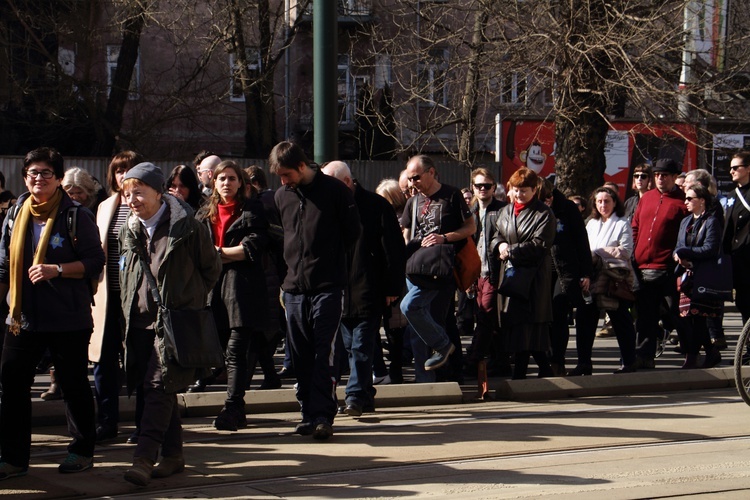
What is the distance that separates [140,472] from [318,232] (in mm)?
2079

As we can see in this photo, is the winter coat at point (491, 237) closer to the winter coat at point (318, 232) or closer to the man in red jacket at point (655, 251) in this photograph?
the man in red jacket at point (655, 251)

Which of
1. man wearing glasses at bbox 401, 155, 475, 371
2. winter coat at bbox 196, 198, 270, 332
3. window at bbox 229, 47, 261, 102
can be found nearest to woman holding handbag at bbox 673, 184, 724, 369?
man wearing glasses at bbox 401, 155, 475, 371

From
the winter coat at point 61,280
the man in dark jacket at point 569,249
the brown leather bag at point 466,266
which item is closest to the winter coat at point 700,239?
the man in dark jacket at point 569,249

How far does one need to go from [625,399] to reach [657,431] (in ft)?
5.22

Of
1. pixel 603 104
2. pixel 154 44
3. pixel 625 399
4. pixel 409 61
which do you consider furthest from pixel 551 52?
pixel 154 44

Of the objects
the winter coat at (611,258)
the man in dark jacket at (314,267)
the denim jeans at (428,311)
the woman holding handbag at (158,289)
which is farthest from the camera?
the winter coat at (611,258)

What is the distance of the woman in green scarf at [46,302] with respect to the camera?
6547mm

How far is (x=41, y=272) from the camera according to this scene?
6.48m

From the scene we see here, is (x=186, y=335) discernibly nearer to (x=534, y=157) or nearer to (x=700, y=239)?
(x=700, y=239)

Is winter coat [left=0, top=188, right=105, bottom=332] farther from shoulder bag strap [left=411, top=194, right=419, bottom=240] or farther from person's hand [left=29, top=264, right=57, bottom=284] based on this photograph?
shoulder bag strap [left=411, top=194, right=419, bottom=240]

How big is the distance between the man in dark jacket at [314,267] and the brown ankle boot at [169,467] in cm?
117

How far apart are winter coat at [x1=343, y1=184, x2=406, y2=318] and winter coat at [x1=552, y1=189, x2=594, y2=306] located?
224cm

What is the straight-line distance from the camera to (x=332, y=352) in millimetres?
7742

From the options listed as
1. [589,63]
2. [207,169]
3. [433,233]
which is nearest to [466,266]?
[433,233]
